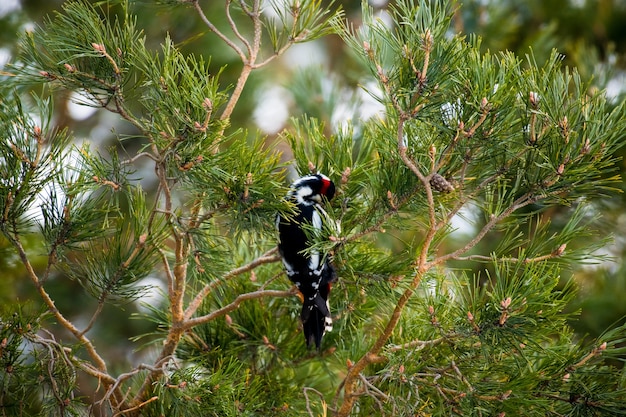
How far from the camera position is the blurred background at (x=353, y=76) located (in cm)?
232

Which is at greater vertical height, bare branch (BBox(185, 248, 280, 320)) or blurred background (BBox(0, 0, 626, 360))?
blurred background (BBox(0, 0, 626, 360))

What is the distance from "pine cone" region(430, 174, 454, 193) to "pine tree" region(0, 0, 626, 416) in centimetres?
2

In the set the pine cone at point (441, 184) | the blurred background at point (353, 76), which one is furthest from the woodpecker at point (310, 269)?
the blurred background at point (353, 76)

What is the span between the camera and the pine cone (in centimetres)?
127

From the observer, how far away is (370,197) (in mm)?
1415

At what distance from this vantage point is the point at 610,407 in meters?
1.23

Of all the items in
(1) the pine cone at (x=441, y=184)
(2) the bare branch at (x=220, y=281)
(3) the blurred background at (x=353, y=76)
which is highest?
(3) the blurred background at (x=353, y=76)

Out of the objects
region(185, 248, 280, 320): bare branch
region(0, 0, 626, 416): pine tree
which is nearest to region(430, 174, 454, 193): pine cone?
region(0, 0, 626, 416): pine tree

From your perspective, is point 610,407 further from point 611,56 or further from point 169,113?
point 611,56

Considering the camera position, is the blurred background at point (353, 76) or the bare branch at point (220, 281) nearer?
the bare branch at point (220, 281)

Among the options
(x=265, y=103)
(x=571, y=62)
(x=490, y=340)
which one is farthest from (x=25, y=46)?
(x=571, y=62)

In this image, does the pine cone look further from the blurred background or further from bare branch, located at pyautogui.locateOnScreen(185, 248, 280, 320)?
the blurred background

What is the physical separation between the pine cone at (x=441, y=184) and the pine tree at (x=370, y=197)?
2 cm

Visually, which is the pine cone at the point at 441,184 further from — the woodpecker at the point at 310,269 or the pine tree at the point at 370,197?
the woodpecker at the point at 310,269
